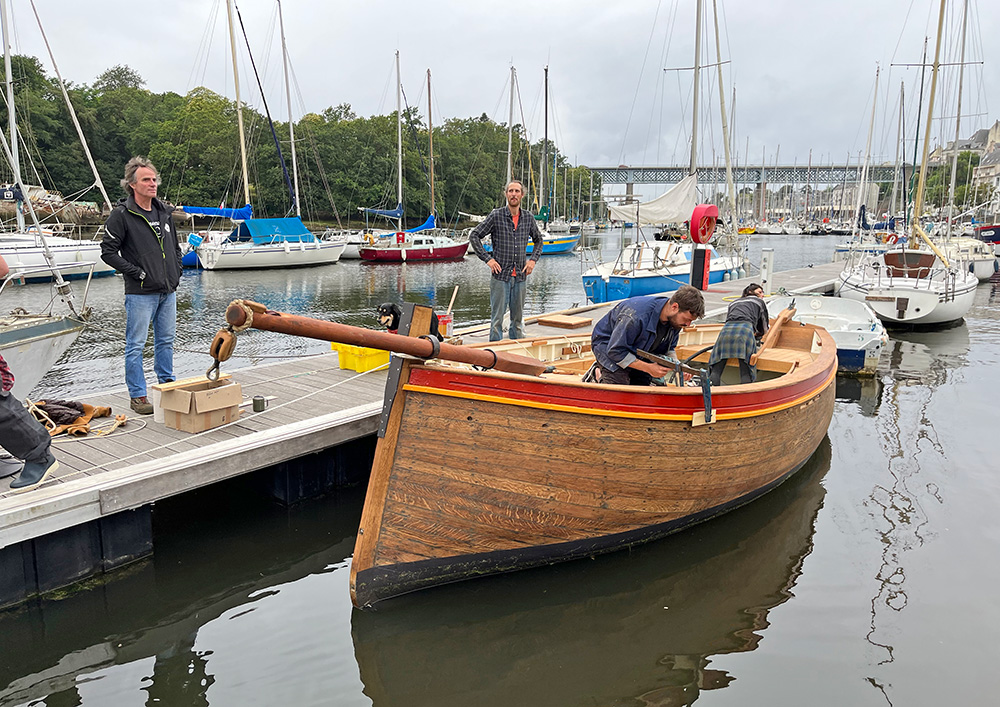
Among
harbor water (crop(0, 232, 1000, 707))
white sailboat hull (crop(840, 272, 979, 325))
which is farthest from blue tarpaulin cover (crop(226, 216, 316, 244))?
harbor water (crop(0, 232, 1000, 707))

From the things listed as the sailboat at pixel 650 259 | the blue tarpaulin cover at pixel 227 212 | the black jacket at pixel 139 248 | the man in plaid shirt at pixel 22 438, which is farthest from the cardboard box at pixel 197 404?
the blue tarpaulin cover at pixel 227 212

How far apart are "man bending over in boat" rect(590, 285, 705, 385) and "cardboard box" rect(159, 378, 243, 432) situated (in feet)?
10.1

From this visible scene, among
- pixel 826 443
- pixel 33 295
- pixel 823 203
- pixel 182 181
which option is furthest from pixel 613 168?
pixel 826 443

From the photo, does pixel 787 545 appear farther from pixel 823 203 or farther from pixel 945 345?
pixel 823 203

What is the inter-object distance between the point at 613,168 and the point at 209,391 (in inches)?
5639

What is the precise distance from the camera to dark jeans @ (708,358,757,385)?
6746mm

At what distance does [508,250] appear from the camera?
8.08 meters

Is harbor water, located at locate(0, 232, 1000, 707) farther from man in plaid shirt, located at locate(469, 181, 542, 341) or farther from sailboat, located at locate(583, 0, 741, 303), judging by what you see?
sailboat, located at locate(583, 0, 741, 303)

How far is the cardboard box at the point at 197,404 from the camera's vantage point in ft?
18.3

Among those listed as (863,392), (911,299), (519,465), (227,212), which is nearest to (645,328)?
(519,465)

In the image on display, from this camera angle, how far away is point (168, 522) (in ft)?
19.1

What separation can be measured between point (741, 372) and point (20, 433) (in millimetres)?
5873

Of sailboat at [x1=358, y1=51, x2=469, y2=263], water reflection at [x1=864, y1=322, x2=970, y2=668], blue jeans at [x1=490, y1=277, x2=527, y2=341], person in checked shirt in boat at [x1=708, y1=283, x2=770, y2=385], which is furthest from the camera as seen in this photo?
sailboat at [x1=358, y1=51, x2=469, y2=263]

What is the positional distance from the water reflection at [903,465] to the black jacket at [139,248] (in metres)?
5.98
